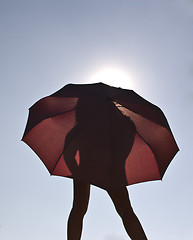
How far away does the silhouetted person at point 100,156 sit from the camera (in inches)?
128

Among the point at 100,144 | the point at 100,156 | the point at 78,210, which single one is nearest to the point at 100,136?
the point at 100,144

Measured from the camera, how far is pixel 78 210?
11.8 feet

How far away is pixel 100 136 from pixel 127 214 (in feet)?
2.86

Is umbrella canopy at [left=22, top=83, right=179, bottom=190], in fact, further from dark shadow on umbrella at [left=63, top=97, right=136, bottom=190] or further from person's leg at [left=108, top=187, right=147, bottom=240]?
person's leg at [left=108, top=187, right=147, bottom=240]

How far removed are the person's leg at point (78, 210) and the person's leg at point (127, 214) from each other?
0.28 metres

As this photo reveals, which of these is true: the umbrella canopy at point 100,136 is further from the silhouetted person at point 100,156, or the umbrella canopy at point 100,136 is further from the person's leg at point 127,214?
the person's leg at point 127,214

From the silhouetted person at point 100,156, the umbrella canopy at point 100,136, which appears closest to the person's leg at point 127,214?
the silhouetted person at point 100,156

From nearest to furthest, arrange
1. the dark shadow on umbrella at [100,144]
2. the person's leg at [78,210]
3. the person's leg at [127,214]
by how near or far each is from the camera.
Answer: the dark shadow on umbrella at [100,144]
the person's leg at [127,214]
the person's leg at [78,210]

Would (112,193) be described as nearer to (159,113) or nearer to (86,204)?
(86,204)

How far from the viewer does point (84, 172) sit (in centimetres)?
324

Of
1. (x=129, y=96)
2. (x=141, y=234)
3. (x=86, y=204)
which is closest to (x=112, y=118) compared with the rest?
(x=129, y=96)

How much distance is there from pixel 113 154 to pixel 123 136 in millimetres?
276

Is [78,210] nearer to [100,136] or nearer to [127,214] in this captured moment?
[127,214]

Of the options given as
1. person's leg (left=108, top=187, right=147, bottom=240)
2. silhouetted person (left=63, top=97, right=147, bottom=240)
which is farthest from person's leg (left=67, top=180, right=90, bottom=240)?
person's leg (left=108, top=187, right=147, bottom=240)
